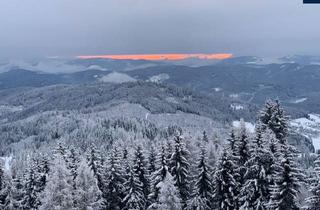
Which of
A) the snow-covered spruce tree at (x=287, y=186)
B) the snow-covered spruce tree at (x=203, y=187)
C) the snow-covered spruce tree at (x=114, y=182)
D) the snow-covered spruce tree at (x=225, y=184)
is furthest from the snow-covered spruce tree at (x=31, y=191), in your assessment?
the snow-covered spruce tree at (x=287, y=186)

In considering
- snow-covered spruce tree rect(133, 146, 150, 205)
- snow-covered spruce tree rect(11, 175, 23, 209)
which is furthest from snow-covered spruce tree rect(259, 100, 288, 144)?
snow-covered spruce tree rect(11, 175, 23, 209)

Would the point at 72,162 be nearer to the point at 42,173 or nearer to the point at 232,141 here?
the point at 42,173

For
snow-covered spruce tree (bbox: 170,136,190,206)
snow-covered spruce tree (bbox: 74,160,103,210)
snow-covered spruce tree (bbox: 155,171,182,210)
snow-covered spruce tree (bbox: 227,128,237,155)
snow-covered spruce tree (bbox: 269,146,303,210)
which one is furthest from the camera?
snow-covered spruce tree (bbox: 170,136,190,206)

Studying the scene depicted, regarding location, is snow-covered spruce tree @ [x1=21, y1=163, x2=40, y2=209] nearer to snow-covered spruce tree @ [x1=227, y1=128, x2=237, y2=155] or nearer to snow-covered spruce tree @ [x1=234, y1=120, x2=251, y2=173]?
snow-covered spruce tree @ [x1=227, y1=128, x2=237, y2=155]

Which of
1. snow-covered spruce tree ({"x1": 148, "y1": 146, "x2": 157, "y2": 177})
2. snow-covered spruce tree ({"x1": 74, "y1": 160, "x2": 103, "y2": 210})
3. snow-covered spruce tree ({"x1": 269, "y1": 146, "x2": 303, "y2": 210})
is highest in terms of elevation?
snow-covered spruce tree ({"x1": 269, "y1": 146, "x2": 303, "y2": 210})

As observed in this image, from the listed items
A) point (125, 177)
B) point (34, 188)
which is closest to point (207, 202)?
point (125, 177)

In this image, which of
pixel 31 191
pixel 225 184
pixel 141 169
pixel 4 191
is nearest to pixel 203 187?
pixel 225 184
